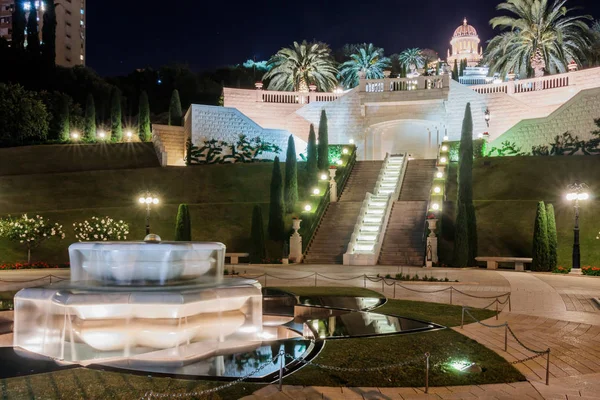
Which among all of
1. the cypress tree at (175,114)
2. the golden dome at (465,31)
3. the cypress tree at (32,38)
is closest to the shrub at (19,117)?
the cypress tree at (175,114)

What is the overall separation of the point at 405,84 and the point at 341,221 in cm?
1782

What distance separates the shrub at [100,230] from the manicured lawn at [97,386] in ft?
65.4

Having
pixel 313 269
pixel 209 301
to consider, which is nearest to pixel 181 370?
pixel 209 301

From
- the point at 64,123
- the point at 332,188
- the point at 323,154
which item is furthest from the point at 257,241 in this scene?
the point at 64,123

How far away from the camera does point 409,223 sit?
28250mm

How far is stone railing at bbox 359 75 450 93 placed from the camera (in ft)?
137

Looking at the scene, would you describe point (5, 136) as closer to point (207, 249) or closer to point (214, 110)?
point (214, 110)

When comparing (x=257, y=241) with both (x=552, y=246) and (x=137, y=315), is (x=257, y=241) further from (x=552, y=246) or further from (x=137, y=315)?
(x=137, y=315)

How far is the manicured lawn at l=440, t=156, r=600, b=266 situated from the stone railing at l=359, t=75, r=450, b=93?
8843 mm

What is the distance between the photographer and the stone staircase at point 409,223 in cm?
2528

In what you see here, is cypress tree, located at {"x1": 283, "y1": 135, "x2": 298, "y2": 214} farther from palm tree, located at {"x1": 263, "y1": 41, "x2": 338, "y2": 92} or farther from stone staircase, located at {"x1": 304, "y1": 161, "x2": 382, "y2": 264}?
palm tree, located at {"x1": 263, "y1": 41, "x2": 338, "y2": 92}

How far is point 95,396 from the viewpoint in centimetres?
677

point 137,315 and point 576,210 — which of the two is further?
point 576,210

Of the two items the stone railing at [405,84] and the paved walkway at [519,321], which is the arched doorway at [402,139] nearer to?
the stone railing at [405,84]
